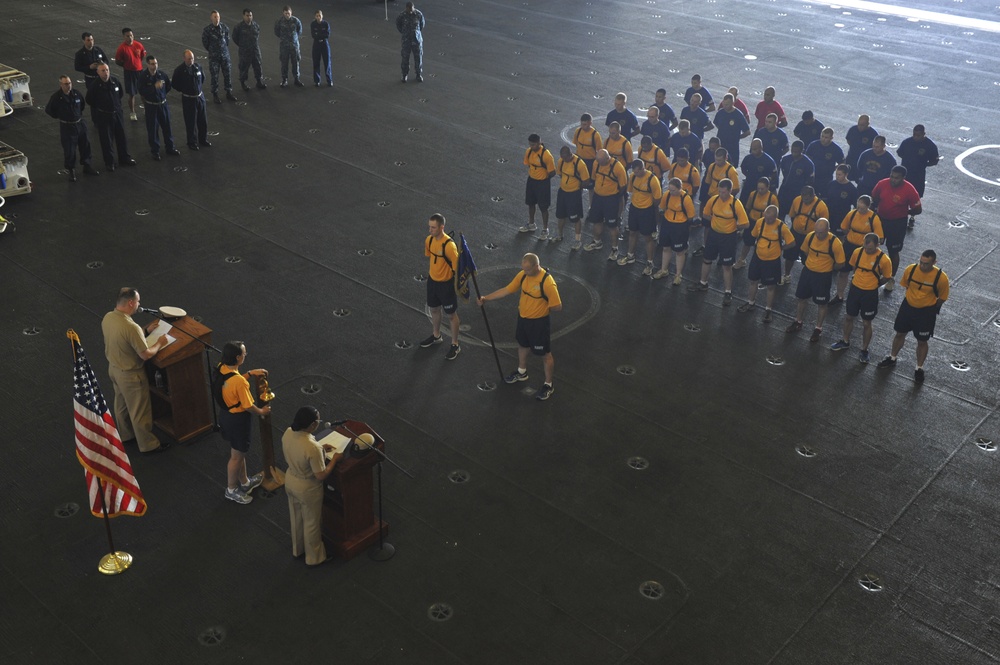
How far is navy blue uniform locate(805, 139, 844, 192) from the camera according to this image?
14648 mm

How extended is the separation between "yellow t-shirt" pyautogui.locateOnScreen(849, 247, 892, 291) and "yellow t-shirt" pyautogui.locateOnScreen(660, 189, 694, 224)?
2408mm

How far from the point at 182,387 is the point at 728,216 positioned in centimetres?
732

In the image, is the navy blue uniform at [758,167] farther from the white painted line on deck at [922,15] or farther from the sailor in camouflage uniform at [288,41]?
the white painted line on deck at [922,15]

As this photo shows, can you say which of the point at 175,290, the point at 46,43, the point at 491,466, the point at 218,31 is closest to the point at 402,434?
the point at 491,466

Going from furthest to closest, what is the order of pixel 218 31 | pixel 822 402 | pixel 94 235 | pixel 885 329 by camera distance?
pixel 218 31
pixel 94 235
pixel 885 329
pixel 822 402

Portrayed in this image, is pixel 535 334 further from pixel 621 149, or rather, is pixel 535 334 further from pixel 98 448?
pixel 621 149

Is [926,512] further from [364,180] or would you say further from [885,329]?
[364,180]

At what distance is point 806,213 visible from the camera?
12711mm

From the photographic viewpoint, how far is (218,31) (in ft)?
61.7

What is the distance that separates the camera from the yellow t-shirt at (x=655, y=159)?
1433 cm

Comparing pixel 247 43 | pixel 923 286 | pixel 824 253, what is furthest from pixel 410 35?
pixel 923 286

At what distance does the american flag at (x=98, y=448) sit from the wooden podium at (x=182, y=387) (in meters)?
1.42

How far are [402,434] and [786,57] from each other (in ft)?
61.1

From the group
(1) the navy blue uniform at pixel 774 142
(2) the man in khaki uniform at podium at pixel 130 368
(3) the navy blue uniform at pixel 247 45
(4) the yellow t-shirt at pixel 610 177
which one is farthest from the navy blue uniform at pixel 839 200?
(3) the navy blue uniform at pixel 247 45
